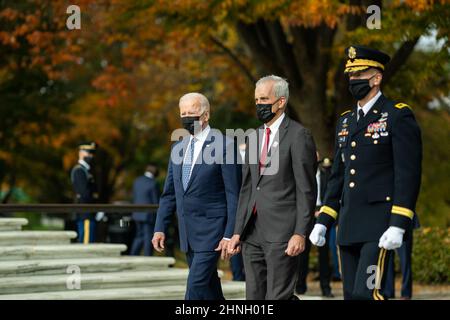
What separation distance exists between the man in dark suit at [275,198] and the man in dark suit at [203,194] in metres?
0.67

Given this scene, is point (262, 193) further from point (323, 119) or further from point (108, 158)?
point (108, 158)

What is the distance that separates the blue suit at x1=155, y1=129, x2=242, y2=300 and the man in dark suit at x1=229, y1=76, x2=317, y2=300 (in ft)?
2.10

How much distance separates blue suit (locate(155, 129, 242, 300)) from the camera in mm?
9414

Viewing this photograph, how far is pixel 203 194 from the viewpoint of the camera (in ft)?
31.4

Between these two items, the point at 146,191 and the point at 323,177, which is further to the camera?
the point at 146,191

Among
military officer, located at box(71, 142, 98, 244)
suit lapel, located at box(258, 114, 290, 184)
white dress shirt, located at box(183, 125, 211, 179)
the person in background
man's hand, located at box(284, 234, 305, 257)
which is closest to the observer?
man's hand, located at box(284, 234, 305, 257)

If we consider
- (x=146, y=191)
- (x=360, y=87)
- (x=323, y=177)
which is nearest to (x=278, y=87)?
(x=360, y=87)

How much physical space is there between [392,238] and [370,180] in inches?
20.7

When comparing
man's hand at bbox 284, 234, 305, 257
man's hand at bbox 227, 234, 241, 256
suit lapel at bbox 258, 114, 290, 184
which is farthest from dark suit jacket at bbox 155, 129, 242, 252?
man's hand at bbox 284, 234, 305, 257

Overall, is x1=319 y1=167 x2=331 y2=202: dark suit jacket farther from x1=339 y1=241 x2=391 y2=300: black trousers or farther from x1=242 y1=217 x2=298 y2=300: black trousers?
x1=339 y1=241 x2=391 y2=300: black trousers

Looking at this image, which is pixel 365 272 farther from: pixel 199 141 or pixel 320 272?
pixel 320 272

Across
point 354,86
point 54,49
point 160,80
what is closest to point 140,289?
point 354,86

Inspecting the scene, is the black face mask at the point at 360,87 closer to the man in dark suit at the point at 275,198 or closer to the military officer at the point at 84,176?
the man in dark suit at the point at 275,198

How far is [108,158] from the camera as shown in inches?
1614
